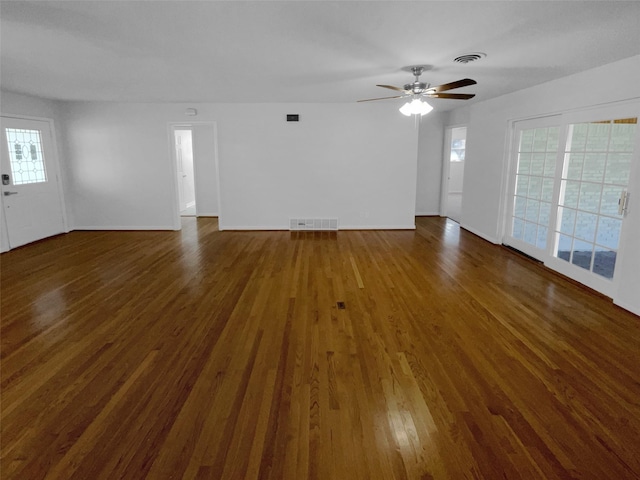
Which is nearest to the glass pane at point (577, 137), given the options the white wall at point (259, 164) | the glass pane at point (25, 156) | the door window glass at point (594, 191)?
the door window glass at point (594, 191)

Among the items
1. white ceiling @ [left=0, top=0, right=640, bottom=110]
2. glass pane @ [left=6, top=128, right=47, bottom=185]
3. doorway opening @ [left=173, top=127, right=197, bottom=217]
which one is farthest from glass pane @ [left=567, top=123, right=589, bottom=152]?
glass pane @ [left=6, top=128, right=47, bottom=185]

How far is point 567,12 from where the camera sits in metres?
2.50

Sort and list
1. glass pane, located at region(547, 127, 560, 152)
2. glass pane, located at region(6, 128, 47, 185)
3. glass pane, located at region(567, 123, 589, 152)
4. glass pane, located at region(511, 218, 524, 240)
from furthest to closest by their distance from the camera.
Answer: glass pane, located at region(6, 128, 47, 185), glass pane, located at region(511, 218, 524, 240), glass pane, located at region(547, 127, 560, 152), glass pane, located at region(567, 123, 589, 152)

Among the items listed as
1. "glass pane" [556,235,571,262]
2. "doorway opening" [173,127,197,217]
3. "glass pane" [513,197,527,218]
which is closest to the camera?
"glass pane" [556,235,571,262]

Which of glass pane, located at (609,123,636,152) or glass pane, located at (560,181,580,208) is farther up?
glass pane, located at (609,123,636,152)

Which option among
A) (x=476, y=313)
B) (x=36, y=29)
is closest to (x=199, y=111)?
(x=36, y=29)

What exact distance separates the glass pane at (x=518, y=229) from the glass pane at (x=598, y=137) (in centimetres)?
Answer: 162

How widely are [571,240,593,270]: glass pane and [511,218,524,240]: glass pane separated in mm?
1121

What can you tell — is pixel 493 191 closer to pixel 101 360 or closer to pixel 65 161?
pixel 101 360

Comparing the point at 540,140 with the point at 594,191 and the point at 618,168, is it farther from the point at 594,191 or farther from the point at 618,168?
the point at 618,168

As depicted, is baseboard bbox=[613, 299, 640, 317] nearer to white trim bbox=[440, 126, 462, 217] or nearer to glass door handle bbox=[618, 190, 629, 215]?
glass door handle bbox=[618, 190, 629, 215]

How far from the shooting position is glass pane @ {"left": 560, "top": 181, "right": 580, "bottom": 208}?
443cm

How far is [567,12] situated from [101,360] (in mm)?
4063

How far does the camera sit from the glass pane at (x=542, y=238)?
5.06 metres
